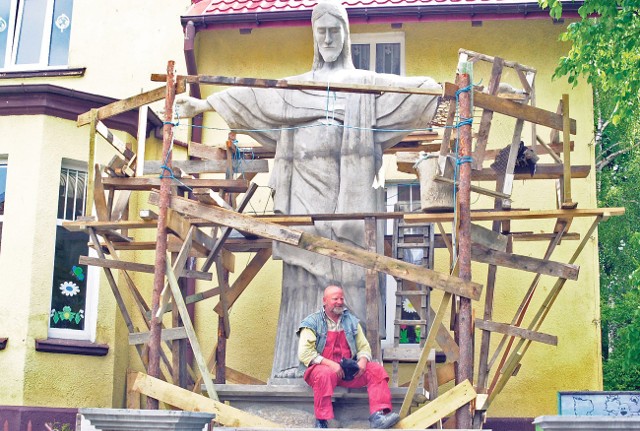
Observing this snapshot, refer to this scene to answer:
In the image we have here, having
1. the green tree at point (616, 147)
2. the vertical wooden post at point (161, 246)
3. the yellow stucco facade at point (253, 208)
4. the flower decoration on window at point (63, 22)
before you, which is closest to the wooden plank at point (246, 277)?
the yellow stucco facade at point (253, 208)

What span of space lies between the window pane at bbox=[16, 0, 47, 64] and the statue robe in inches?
221

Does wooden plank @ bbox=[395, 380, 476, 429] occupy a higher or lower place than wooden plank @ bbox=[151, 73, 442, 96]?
lower

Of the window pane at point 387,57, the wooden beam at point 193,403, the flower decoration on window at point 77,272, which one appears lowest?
the wooden beam at point 193,403

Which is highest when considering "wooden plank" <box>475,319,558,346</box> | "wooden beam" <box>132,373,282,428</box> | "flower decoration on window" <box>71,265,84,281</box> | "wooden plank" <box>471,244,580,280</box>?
"flower decoration on window" <box>71,265,84,281</box>

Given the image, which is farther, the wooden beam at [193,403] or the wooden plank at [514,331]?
the wooden plank at [514,331]

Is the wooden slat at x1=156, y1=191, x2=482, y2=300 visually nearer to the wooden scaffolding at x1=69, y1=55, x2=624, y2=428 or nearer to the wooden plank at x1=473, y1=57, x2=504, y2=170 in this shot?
the wooden scaffolding at x1=69, y1=55, x2=624, y2=428

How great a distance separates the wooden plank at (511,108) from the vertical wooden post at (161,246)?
255cm

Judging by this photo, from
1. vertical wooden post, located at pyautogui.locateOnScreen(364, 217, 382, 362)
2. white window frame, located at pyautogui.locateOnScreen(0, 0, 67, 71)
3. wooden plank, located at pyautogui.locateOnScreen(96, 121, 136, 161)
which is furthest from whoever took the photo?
white window frame, located at pyautogui.locateOnScreen(0, 0, 67, 71)

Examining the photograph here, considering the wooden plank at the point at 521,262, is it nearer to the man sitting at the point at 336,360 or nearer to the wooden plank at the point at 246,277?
the man sitting at the point at 336,360

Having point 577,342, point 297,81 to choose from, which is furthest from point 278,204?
point 577,342

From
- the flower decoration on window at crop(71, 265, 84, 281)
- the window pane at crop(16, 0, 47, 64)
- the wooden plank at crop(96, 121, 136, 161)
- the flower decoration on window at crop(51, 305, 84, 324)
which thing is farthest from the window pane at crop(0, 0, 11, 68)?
the wooden plank at crop(96, 121, 136, 161)

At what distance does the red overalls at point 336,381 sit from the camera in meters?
10.3

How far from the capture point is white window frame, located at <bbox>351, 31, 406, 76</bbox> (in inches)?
629

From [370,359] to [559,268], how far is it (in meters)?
2.21
